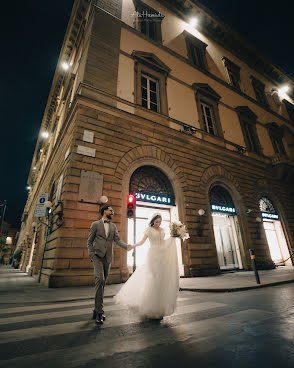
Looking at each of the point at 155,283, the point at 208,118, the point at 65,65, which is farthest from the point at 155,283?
the point at 65,65

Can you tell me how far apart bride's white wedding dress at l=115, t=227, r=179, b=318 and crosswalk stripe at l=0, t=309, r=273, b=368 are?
48 centimetres

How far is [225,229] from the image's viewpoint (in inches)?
459

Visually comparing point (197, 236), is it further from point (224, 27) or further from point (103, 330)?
point (224, 27)

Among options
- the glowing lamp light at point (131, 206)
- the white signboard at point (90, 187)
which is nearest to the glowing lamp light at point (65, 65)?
the white signboard at point (90, 187)

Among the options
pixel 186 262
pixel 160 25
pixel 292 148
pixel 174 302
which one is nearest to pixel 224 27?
pixel 160 25

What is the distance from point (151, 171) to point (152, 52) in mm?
7630

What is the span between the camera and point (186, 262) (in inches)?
340

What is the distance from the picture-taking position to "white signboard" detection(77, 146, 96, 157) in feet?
24.7

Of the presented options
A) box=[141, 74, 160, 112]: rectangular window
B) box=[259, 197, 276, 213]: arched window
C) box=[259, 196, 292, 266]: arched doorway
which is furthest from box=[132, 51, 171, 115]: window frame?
box=[259, 196, 292, 266]: arched doorway

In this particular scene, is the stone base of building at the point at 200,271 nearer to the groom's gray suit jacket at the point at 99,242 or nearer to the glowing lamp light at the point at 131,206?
the glowing lamp light at the point at 131,206

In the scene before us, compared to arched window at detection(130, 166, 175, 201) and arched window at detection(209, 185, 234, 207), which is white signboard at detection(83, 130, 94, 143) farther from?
arched window at detection(209, 185, 234, 207)

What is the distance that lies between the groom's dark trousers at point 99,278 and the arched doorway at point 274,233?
1253 centimetres

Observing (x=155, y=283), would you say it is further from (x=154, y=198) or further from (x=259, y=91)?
(x=259, y=91)

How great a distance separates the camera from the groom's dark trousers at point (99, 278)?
2.96m
